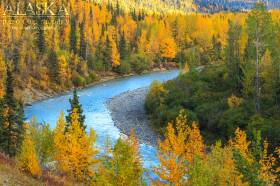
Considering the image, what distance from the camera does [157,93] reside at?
242 feet

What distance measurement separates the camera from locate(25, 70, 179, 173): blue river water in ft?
176

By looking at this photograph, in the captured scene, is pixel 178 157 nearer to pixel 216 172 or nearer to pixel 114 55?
pixel 216 172

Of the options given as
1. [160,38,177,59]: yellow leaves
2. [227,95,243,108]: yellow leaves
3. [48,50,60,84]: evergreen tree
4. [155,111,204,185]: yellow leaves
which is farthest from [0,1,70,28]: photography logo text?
[155,111,204,185]: yellow leaves

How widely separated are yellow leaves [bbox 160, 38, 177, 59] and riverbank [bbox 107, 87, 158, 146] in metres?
45.2

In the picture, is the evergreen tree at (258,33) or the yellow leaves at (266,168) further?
the evergreen tree at (258,33)

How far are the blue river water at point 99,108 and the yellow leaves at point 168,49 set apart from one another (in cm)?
2214

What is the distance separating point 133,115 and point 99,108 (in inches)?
316

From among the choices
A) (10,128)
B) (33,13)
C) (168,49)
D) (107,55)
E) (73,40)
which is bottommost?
(168,49)

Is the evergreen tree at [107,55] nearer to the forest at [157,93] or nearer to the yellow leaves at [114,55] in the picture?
the forest at [157,93]

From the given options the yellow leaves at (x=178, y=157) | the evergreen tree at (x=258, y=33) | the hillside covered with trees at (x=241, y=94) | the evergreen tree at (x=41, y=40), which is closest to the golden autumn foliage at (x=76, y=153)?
the yellow leaves at (x=178, y=157)

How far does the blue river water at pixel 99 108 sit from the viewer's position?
176 ft

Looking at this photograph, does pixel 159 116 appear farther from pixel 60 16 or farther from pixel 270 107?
pixel 60 16

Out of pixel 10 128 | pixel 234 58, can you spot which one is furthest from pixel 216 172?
pixel 234 58

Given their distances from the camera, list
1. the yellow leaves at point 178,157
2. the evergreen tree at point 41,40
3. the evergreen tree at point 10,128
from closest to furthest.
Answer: the yellow leaves at point 178,157 → the evergreen tree at point 10,128 → the evergreen tree at point 41,40
